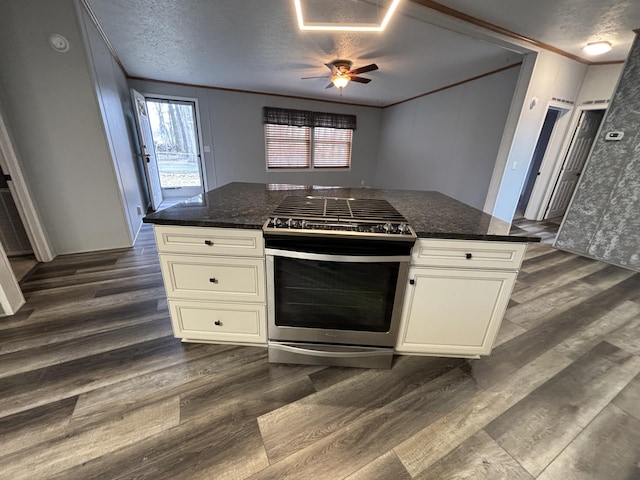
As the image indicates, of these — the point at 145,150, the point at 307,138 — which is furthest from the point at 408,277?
the point at 307,138

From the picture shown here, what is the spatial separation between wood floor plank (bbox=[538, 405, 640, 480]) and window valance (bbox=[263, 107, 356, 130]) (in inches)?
242

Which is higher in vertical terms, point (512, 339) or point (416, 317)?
point (416, 317)

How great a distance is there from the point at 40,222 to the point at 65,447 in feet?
8.44

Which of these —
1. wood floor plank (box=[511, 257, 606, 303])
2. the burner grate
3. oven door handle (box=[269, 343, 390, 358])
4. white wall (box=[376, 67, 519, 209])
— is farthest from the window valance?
oven door handle (box=[269, 343, 390, 358])

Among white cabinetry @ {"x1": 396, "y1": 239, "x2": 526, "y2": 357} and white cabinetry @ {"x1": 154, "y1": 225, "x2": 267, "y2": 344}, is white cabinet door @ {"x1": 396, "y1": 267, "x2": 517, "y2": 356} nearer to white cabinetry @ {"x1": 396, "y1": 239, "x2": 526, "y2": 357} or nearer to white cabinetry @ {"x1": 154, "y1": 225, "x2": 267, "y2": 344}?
white cabinetry @ {"x1": 396, "y1": 239, "x2": 526, "y2": 357}

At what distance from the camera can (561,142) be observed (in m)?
4.17

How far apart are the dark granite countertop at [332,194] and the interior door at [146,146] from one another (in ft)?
9.89

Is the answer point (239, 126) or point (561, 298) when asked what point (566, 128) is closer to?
point (561, 298)

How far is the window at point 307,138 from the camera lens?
5762mm

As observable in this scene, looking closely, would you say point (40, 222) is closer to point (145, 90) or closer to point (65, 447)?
point (65, 447)

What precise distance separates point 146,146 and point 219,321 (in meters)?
4.10

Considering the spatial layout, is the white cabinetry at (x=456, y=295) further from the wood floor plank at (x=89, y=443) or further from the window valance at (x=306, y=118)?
the window valance at (x=306, y=118)

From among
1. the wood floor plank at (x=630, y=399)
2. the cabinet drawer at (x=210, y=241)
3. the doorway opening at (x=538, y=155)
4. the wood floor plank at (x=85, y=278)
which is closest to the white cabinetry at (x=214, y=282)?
the cabinet drawer at (x=210, y=241)

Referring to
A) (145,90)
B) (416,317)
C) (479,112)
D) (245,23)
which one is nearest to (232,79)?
(145,90)
